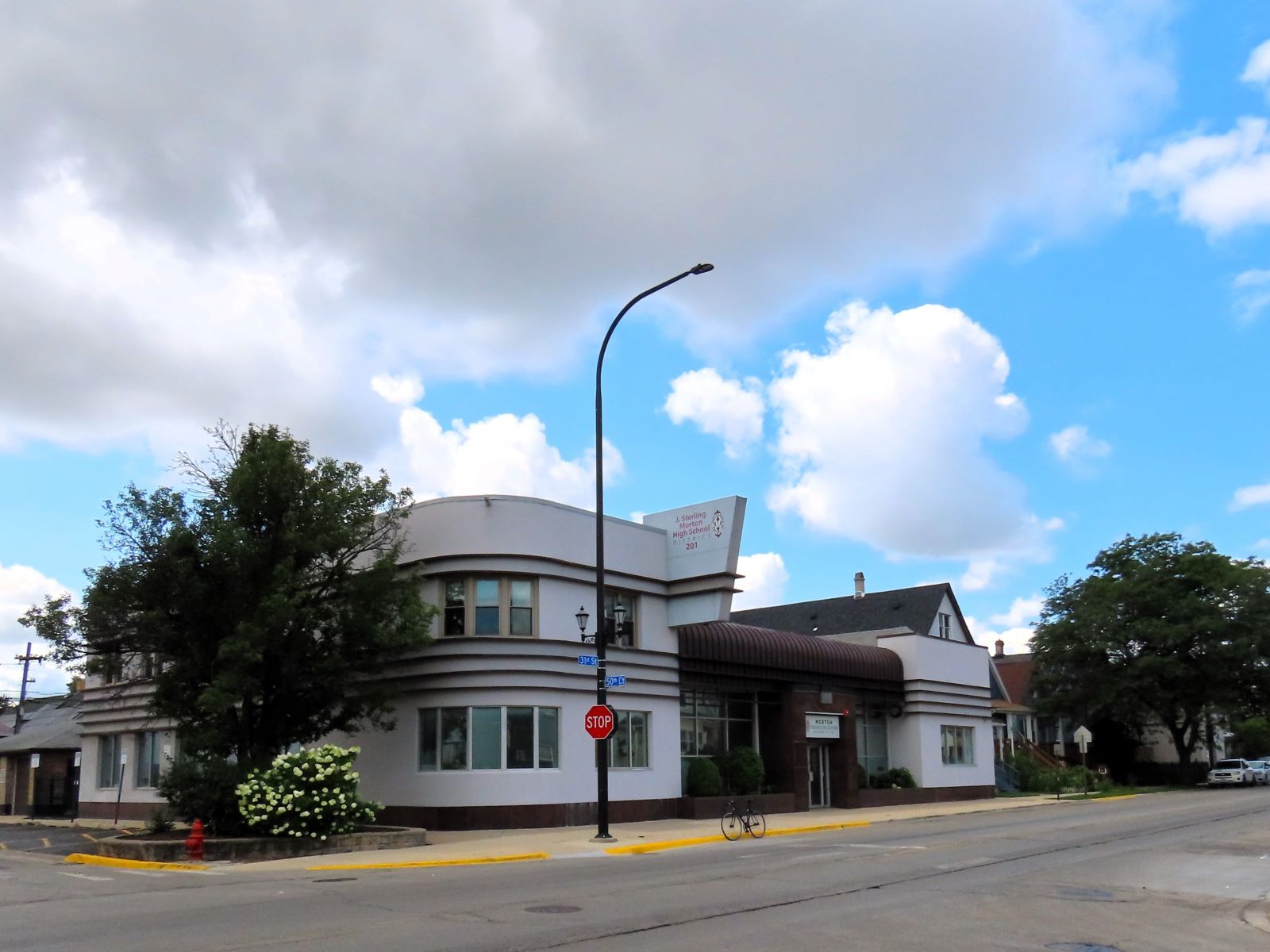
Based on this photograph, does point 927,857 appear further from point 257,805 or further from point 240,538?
point 240,538

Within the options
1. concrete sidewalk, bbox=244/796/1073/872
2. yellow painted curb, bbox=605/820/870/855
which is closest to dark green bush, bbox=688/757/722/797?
concrete sidewalk, bbox=244/796/1073/872

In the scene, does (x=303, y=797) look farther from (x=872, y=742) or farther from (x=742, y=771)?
(x=872, y=742)

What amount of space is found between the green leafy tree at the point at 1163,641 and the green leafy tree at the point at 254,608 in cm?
4685

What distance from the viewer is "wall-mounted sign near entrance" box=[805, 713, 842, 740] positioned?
117 feet

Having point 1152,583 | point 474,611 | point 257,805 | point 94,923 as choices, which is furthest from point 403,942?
point 1152,583

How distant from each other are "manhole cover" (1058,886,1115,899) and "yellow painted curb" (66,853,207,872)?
13.5m

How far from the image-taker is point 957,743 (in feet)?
146

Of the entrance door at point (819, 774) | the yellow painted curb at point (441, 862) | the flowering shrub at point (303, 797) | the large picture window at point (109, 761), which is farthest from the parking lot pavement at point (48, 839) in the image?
the entrance door at point (819, 774)

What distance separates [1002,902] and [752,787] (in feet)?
63.5

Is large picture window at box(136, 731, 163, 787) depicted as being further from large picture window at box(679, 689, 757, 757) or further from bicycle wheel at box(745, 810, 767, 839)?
bicycle wheel at box(745, 810, 767, 839)

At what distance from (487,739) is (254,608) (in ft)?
20.2

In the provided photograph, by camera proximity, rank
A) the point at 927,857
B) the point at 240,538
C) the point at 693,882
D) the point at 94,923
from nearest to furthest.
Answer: the point at 94,923, the point at 693,882, the point at 927,857, the point at 240,538

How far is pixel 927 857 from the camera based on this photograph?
19.3 meters

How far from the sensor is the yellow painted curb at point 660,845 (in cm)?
2170
